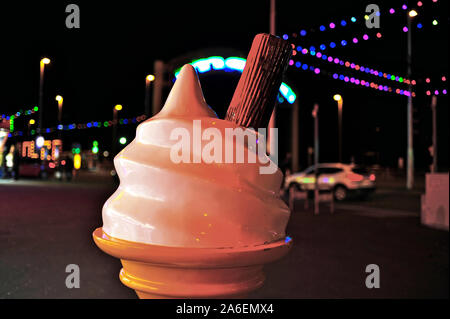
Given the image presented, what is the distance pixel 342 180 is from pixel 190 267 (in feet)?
50.5

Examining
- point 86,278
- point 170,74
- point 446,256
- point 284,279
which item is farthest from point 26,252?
point 170,74

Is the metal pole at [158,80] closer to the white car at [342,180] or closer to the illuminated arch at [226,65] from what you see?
the illuminated arch at [226,65]

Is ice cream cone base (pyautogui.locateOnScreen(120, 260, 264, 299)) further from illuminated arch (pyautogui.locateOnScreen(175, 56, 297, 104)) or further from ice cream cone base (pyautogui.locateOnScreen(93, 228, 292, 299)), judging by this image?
illuminated arch (pyautogui.locateOnScreen(175, 56, 297, 104))

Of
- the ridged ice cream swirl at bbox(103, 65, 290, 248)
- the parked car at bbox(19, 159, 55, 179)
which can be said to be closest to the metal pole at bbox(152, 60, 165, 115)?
the parked car at bbox(19, 159, 55, 179)

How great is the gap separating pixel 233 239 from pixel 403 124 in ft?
147

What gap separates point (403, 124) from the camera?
4153 centimetres

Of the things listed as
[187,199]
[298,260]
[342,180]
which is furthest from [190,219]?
[342,180]

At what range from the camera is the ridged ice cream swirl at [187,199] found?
2.92 feet

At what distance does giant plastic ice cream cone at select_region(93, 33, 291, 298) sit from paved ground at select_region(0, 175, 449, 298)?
2451 millimetres

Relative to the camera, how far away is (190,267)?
84 centimetres

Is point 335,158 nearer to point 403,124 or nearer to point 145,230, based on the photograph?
point 403,124

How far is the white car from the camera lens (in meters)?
15.2

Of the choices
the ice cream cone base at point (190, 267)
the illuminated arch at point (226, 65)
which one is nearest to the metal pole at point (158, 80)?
the illuminated arch at point (226, 65)

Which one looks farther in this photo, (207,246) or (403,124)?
(403,124)
